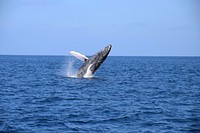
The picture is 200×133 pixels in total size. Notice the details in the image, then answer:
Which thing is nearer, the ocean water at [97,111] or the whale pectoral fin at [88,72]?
the ocean water at [97,111]

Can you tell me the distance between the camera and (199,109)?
1747 centimetres

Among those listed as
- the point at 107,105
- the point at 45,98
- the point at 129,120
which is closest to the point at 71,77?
the point at 45,98

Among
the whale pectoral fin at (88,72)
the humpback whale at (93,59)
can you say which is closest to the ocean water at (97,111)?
the humpback whale at (93,59)

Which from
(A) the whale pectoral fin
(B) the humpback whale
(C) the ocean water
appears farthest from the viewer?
(A) the whale pectoral fin

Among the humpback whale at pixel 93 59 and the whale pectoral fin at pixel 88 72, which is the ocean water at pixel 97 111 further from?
the whale pectoral fin at pixel 88 72

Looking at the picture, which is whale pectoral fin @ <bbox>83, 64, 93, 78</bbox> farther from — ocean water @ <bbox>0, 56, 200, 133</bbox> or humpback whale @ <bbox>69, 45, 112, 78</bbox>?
ocean water @ <bbox>0, 56, 200, 133</bbox>

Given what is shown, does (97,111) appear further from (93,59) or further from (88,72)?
(88,72)

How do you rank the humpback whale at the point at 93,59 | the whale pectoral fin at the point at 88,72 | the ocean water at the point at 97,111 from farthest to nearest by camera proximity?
the whale pectoral fin at the point at 88,72 → the humpback whale at the point at 93,59 → the ocean water at the point at 97,111

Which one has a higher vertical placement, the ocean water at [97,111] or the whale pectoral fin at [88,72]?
the whale pectoral fin at [88,72]

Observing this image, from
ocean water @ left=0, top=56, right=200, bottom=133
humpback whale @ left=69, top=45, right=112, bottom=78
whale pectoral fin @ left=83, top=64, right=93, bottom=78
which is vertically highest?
humpback whale @ left=69, top=45, right=112, bottom=78

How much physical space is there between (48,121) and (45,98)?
5.92m

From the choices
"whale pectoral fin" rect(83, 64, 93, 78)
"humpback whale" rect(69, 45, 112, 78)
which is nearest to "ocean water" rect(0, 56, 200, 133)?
"humpback whale" rect(69, 45, 112, 78)

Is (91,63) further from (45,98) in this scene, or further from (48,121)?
(48,121)

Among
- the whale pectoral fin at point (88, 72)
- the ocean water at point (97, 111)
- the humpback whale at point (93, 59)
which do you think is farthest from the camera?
the whale pectoral fin at point (88, 72)
